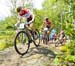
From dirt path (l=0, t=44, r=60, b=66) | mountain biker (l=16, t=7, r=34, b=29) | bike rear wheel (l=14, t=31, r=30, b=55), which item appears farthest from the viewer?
mountain biker (l=16, t=7, r=34, b=29)

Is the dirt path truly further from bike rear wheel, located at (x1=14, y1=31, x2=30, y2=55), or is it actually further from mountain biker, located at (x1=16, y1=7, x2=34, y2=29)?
mountain biker, located at (x1=16, y1=7, x2=34, y2=29)

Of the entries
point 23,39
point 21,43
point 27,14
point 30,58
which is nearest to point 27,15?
point 27,14

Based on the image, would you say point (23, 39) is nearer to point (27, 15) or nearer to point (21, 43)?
point (21, 43)

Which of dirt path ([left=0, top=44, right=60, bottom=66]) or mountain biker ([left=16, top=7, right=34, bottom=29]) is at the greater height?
mountain biker ([left=16, top=7, right=34, bottom=29])

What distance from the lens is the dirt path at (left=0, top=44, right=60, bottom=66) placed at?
861 cm

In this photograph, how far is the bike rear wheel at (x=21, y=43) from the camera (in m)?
9.38

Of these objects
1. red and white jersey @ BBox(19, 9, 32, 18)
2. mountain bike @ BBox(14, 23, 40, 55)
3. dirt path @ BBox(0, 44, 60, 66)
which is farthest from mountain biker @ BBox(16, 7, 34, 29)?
dirt path @ BBox(0, 44, 60, 66)

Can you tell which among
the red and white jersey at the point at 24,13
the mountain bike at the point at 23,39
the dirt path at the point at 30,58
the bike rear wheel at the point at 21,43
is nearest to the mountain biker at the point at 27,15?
the red and white jersey at the point at 24,13

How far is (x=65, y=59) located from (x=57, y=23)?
20.8 inches

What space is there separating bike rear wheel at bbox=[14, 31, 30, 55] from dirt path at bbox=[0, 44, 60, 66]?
0.17m

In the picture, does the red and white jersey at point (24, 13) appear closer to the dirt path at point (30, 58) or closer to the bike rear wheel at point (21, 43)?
the bike rear wheel at point (21, 43)

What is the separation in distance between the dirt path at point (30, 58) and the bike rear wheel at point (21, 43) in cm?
17

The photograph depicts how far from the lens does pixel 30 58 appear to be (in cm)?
907

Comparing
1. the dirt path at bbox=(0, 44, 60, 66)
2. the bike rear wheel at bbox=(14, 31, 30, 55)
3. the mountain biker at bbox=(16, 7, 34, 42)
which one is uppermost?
the mountain biker at bbox=(16, 7, 34, 42)
